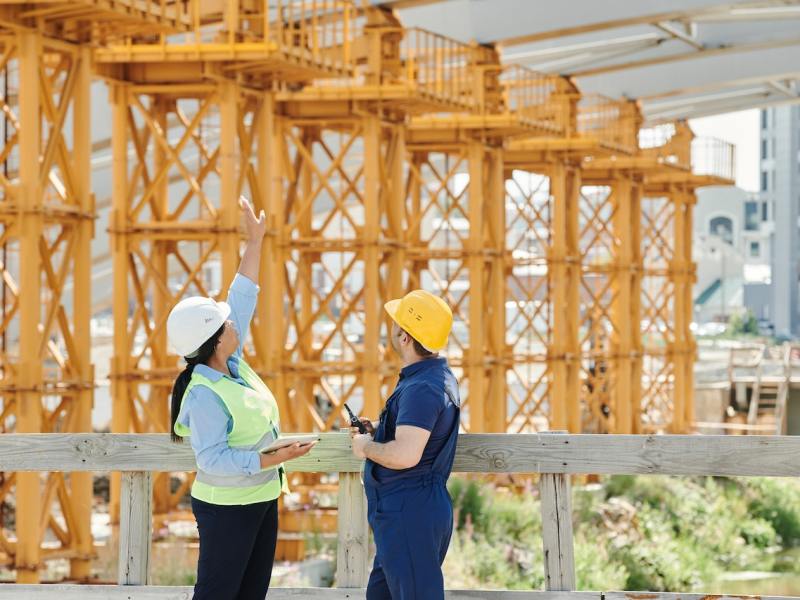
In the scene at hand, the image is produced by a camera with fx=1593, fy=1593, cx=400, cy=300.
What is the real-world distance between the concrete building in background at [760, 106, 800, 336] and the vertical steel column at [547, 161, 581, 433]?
5953cm

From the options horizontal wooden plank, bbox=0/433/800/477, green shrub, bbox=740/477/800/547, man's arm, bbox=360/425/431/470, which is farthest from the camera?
green shrub, bbox=740/477/800/547

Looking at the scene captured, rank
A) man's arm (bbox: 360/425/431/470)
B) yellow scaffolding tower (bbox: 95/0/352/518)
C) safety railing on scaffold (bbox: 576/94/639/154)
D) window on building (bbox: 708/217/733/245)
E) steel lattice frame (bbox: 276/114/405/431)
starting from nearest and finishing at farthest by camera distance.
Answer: man's arm (bbox: 360/425/431/470)
yellow scaffolding tower (bbox: 95/0/352/518)
steel lattice frame (bbox: 276/114/405/431)
safety railing on scaffold (bbox: 576/94/639/154)
window on building (bbox: 708/217/733/245)

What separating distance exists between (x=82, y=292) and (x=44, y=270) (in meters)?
1.19

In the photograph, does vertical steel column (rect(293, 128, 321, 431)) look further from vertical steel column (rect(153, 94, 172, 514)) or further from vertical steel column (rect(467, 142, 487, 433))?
vertical steel column (rect(467, 142, 487, 433))

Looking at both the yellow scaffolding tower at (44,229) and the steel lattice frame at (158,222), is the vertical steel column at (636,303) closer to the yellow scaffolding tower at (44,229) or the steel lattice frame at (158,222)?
the steel lattice frame at (158,222)

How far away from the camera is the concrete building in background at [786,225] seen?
92.9 metres

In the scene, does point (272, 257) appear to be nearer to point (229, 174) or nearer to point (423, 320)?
point (229, 174)

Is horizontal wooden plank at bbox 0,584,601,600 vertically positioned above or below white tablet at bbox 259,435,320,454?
below

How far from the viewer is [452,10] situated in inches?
1067

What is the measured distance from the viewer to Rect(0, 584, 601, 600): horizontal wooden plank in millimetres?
6586

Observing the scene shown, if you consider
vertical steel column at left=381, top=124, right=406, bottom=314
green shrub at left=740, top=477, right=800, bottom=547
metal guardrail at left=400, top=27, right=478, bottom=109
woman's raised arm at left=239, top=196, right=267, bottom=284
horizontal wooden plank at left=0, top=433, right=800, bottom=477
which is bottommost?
green shrub at left=740, top=477, right=800, bottom=547

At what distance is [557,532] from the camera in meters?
6.57

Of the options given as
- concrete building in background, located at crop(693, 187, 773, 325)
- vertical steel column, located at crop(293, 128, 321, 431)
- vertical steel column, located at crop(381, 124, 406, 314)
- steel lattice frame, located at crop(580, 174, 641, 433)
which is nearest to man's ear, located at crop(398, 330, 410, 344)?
vertical steel column, located at crop(293, 128, 321, 431)

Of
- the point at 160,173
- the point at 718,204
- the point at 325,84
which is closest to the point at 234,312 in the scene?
the point at 160,173
